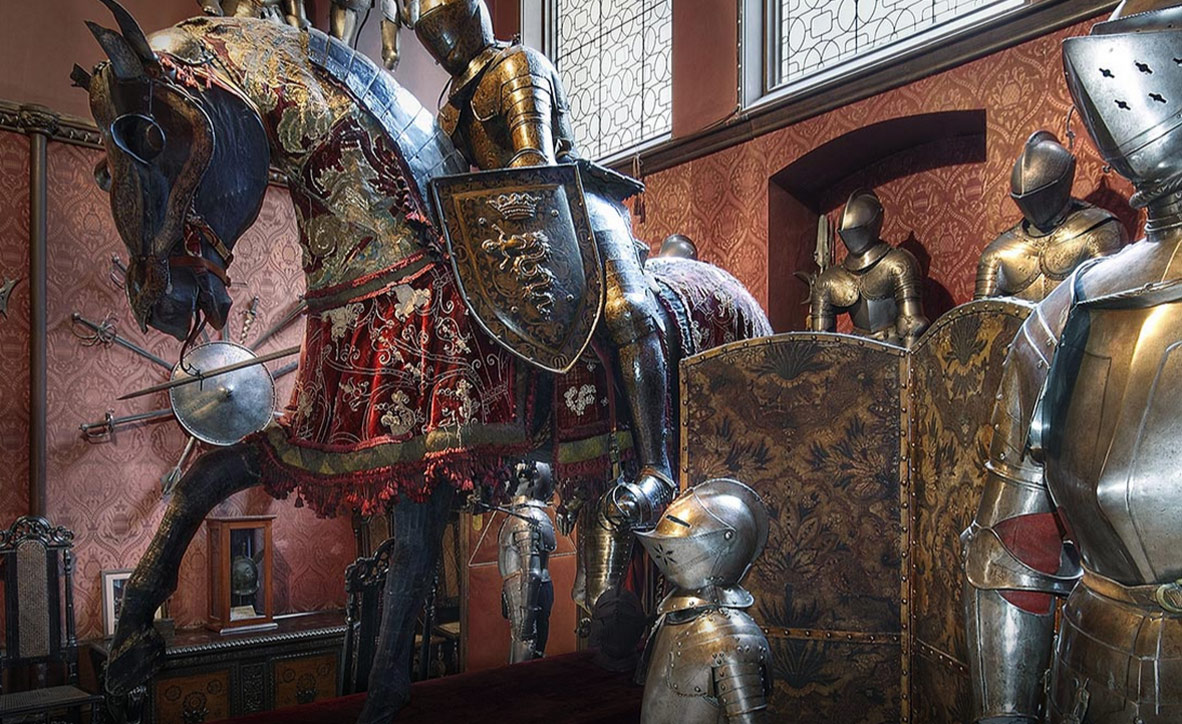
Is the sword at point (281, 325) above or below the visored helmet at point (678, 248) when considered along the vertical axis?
below

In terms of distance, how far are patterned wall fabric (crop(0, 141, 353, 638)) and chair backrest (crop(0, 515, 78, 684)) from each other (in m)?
0.82

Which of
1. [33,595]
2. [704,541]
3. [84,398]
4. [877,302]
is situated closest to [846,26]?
[877,302]

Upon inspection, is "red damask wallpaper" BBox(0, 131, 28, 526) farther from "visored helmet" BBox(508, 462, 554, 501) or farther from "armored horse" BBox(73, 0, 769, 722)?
"armored horse" BBox(73, 0, 769, 722)

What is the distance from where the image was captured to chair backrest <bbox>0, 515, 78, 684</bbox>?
18.4 ft

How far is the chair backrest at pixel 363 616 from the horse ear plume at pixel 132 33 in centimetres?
189

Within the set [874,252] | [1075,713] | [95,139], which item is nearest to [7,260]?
[95,139]

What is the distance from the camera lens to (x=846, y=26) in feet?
20.7

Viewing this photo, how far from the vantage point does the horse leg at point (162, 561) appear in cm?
302

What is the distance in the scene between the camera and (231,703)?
249 inches

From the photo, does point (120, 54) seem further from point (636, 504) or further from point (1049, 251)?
point (1049, 251)

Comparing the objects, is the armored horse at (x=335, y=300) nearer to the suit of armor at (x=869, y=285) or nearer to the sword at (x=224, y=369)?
the sword at (x=224, y=369)

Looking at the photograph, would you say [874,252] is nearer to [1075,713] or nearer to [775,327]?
[775,327]

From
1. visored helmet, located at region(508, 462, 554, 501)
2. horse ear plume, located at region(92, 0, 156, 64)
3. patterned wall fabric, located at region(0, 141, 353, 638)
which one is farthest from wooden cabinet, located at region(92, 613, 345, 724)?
horse ear plume, located at region(92, 0, 156, 64)

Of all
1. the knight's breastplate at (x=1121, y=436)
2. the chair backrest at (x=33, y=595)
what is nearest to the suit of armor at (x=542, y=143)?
A: the knight's breastplate at (x=1121, y=436)
